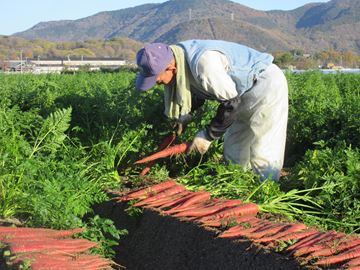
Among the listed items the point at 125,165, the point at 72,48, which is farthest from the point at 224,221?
the point at 72,48

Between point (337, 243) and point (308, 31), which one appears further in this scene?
point (308, 31)

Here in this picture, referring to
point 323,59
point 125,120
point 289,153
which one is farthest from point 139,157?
point 323,59

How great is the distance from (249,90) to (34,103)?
11.2 ft

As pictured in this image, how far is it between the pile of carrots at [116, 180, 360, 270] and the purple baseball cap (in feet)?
2.55

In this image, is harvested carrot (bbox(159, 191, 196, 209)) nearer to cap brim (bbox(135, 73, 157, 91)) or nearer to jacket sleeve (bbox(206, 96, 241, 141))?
jacket sleeve (bbox(206, 96, 241, 141))

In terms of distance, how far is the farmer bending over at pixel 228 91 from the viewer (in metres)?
4.64

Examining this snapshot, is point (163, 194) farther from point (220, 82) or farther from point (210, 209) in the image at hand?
point (220, 82)

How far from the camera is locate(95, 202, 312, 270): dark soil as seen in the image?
3.41 m

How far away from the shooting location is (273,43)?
13325cm

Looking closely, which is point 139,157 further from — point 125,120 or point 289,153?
point 289,153

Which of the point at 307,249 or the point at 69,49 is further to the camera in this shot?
the point at 69,49

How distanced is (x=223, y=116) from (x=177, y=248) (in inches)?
45.6

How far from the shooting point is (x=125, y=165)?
19.9ft

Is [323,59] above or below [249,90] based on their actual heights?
below
